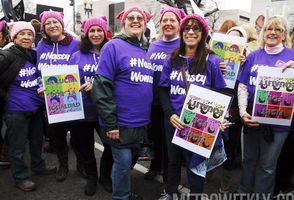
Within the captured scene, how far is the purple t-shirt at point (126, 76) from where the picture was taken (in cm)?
296

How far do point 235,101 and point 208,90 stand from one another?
127 centimetres

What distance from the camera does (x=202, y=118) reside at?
290 centimetres

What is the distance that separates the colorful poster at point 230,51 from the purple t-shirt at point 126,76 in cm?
117

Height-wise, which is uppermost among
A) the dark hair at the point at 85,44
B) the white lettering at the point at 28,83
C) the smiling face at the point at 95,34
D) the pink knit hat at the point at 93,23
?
the pink knit hat at the point at 93,23

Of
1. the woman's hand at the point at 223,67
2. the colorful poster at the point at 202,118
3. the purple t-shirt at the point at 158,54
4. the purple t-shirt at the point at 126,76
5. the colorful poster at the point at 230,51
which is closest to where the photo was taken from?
the colorful poster at the point at 202,118

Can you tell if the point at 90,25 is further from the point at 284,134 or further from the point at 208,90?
the point at 284,134

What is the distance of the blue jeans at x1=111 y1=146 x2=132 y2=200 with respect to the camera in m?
3.06

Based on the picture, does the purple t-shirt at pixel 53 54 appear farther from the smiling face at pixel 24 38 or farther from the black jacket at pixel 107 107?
the black jacket at pixel 107 107

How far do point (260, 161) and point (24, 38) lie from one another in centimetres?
304

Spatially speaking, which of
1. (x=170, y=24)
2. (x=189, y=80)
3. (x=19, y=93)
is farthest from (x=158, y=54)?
(x=19, y=93)

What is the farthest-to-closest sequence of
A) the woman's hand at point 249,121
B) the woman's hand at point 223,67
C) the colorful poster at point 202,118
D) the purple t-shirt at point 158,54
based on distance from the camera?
the purple t-shirt at point 158,54, the woman's hand at point 223,67, the woman's hand at point 249,121, the colorful poster at point 202,118

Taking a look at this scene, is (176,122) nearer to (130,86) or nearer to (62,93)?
(130,86)

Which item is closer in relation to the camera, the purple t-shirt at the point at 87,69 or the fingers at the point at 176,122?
the fingers at the point at 176,122

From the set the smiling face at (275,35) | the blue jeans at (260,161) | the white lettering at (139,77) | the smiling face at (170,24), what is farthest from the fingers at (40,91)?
the smiling face at (275,35)
